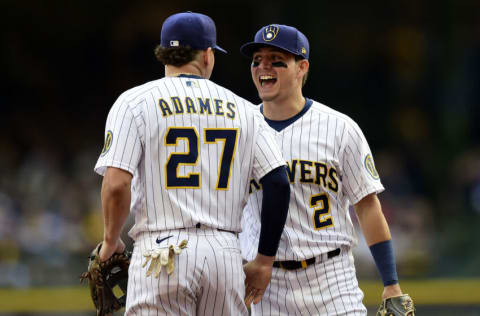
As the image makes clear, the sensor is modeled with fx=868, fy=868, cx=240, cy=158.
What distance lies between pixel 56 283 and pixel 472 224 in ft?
14.1

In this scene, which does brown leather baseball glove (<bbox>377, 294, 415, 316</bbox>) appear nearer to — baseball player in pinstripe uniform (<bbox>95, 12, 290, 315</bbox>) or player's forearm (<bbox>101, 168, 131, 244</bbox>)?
baseball player in pinstripe uniform (<bbox>95, 12, 290, 315</bbox>)

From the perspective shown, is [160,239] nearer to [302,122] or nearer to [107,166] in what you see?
[107,166]

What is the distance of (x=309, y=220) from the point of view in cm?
354

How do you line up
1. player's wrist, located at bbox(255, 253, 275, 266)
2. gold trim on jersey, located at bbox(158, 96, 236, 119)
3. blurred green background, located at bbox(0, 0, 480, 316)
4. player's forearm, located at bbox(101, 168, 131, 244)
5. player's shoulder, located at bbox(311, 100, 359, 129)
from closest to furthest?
player's forearm, located at bbox(101, 168, 131, 244) < gold trim on jersey, located at bbox(158, 96, 236, 119) < player's wrist, located at bbox(255, 253, 275, 266) < player's shoulder, located at bbox(311, 100, 359, 129) < blurred green background, located at bbox(0, 0, 480, 316)

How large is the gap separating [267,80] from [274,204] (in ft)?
2.45

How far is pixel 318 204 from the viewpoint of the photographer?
11.6 feet

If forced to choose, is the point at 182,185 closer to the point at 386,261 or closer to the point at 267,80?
the point at 267,80

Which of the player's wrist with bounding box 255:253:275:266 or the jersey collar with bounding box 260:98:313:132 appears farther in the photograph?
the jersey collar with bounding box 260:98:313:132

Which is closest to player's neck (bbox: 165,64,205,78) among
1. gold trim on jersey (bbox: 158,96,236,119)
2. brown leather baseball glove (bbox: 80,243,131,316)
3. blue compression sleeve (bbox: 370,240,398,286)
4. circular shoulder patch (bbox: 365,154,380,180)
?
gold trim on jersey (bbox: 158,96,236,119)

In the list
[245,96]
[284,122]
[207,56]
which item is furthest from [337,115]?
[245,96]

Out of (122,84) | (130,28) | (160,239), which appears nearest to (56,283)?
(122,84)

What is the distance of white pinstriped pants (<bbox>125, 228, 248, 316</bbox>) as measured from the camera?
9.67 feet

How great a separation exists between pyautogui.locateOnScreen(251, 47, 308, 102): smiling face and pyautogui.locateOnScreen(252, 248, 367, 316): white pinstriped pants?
0.72m

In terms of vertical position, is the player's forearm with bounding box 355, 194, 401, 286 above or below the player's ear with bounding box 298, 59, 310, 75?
below
